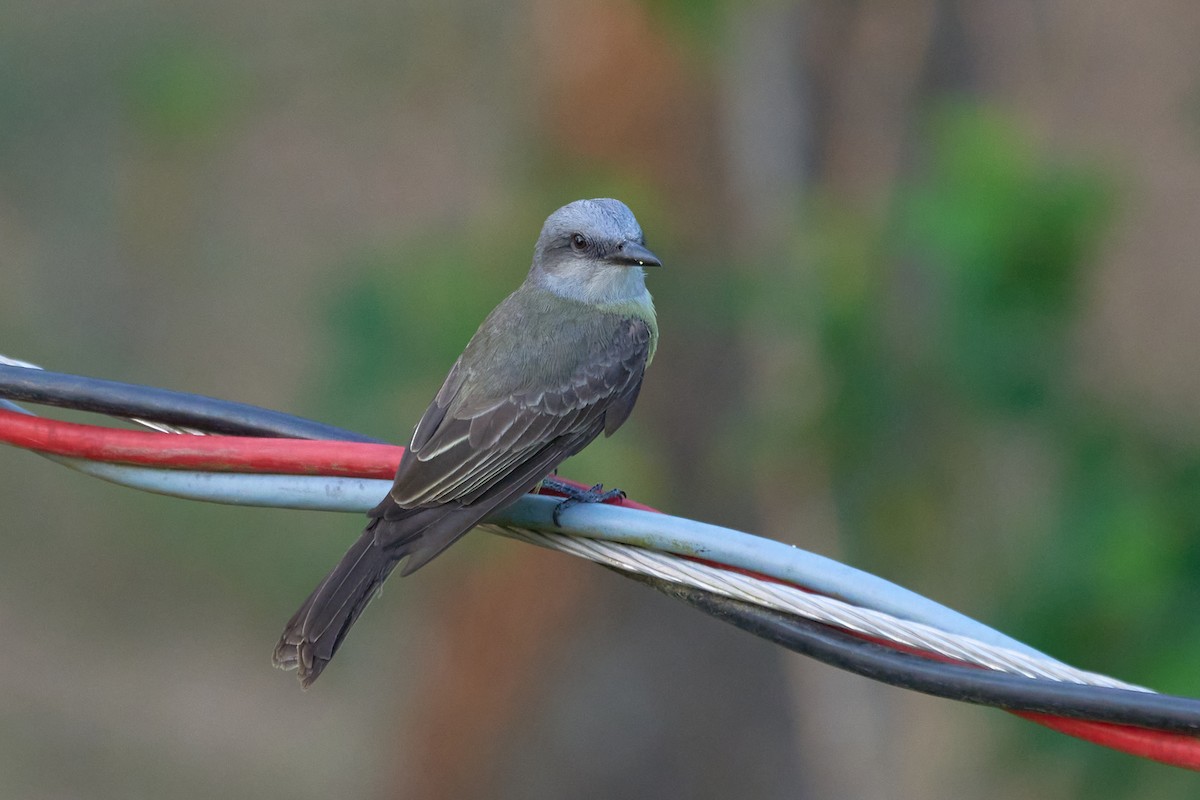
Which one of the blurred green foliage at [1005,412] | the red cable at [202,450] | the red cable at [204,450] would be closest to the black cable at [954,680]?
the red cable at [204,450]

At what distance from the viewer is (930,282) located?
6.20m

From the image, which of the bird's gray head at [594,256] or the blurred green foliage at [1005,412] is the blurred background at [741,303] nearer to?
the blurred green foliage at [1005,412]

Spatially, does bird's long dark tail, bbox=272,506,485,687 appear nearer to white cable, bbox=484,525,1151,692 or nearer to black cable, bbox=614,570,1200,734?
white cable, bbox=484,525,1151,692

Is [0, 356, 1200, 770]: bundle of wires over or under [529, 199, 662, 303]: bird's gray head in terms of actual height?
under

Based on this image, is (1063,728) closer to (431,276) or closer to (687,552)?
(687,552)

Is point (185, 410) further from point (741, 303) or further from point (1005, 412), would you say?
point (1005, 412)

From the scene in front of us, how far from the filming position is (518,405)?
436 cm

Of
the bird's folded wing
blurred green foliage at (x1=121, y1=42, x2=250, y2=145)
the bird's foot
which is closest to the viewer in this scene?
the bird's folded wing

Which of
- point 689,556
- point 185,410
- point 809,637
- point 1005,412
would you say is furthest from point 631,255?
point 809,637

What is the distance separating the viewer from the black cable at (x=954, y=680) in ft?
8.27

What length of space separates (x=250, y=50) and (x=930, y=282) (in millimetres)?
4451

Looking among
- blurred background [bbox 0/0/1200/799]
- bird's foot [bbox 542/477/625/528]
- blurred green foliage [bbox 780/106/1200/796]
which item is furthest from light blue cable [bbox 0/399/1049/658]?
blurred green foliage [bbox 780/106/1200/796]

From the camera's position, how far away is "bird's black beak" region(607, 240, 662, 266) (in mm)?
4992

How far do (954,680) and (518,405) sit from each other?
→ 2.00 meters
